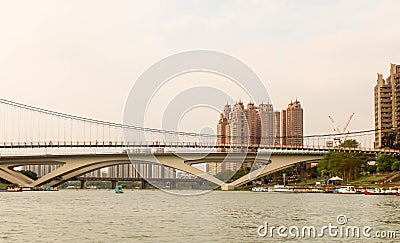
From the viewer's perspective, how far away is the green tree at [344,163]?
104000 millimetres

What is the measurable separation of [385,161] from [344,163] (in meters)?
9.50

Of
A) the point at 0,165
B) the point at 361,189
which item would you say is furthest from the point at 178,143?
the point at 0,165

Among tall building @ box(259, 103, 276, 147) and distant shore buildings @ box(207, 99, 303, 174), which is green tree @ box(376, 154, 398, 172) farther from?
tall building @ box(259, 103, 276, 147)

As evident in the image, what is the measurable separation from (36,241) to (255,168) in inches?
3990

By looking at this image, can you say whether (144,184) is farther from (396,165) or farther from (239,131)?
(239,131)

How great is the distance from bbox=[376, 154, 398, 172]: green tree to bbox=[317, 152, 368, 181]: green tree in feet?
7.95

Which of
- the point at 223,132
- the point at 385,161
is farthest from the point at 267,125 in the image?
the point at 223,132

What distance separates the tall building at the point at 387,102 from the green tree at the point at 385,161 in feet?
168

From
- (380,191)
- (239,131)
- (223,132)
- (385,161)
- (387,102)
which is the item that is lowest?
(380,191)

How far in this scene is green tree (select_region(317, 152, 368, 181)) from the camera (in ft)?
341

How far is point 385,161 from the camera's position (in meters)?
109

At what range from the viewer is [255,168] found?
127438 mm

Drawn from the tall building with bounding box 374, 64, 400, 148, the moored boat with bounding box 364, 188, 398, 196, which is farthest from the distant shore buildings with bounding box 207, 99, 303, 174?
the tall building with bounding box 374, 64, 400, 148

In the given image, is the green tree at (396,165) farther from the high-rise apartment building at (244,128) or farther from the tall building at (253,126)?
the tall building at (253,126)
